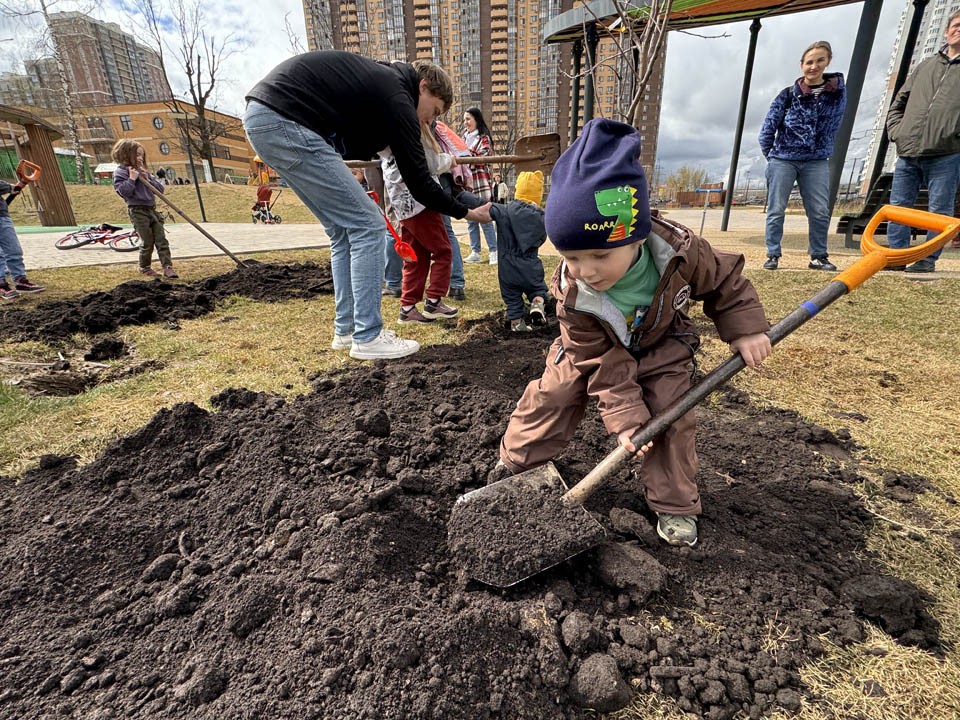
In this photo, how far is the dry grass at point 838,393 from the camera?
1.21m

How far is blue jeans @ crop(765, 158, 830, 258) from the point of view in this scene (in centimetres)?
537

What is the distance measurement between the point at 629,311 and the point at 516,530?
2.74 ft

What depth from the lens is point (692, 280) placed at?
1.70m

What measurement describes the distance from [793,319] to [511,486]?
1080 mm

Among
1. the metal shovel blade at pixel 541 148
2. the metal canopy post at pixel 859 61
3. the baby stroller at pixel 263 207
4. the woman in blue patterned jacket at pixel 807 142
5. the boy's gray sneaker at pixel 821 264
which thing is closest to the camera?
the metal shovel blade at pixel 541 148

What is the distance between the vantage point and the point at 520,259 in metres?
3.88

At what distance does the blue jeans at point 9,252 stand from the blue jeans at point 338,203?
173 inches

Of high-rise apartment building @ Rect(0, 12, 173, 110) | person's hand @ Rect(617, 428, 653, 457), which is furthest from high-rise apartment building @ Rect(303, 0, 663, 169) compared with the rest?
person's hand @ Rect(617, 428, 653, 457)

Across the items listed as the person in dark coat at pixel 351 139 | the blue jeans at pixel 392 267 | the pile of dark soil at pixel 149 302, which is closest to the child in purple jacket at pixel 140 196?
the pile of dark soil at pixel 149 302

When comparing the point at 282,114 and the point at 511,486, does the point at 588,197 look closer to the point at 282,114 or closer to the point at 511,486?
the point at 511,486

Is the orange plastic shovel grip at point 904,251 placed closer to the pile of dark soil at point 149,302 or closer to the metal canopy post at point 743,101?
the pile of dark soil at point 149,302

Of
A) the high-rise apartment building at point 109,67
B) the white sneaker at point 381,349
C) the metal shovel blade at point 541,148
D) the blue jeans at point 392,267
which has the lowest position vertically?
the white sneaker at point 381,349

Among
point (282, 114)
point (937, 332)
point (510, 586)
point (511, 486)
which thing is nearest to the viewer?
point (510, 586)

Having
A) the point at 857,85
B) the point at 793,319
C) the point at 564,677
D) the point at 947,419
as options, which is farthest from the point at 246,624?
the point at 857,85
